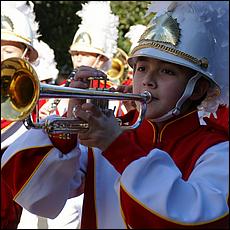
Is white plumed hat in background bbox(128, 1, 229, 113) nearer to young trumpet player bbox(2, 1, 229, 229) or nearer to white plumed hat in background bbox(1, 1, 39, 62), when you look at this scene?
young trumpet player bbox(2, 1, 229, 229)

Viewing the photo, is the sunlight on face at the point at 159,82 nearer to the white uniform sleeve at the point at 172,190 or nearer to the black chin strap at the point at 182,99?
the black chin strap at the point at 182,99

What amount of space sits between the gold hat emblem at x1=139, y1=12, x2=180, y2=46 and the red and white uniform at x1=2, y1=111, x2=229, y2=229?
0.99 feet

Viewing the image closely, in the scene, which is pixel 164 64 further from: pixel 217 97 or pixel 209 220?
pixel 209 220

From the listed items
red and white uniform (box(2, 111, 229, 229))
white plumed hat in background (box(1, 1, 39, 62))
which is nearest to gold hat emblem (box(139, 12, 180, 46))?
red and white uniform (box(2, 111, 229, 229))

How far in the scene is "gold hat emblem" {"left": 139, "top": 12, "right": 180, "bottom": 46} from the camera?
252cm

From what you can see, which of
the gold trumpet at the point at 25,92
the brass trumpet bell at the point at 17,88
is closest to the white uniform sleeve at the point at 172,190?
the gold trumpet at the point at 25,92

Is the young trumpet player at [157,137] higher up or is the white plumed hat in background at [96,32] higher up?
the white plumed hat in background at [96,32]

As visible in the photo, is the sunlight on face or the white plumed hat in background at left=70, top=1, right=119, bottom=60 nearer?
the sunlight on face

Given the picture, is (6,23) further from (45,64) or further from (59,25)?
(59,25)

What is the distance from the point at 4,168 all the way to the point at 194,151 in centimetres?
69

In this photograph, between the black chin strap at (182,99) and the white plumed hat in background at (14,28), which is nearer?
the black chin strap at (182,99)

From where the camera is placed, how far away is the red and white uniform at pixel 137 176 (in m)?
2.11

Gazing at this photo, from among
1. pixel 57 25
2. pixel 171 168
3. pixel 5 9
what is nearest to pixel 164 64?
pixel 171 168

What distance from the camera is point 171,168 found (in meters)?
2.19
